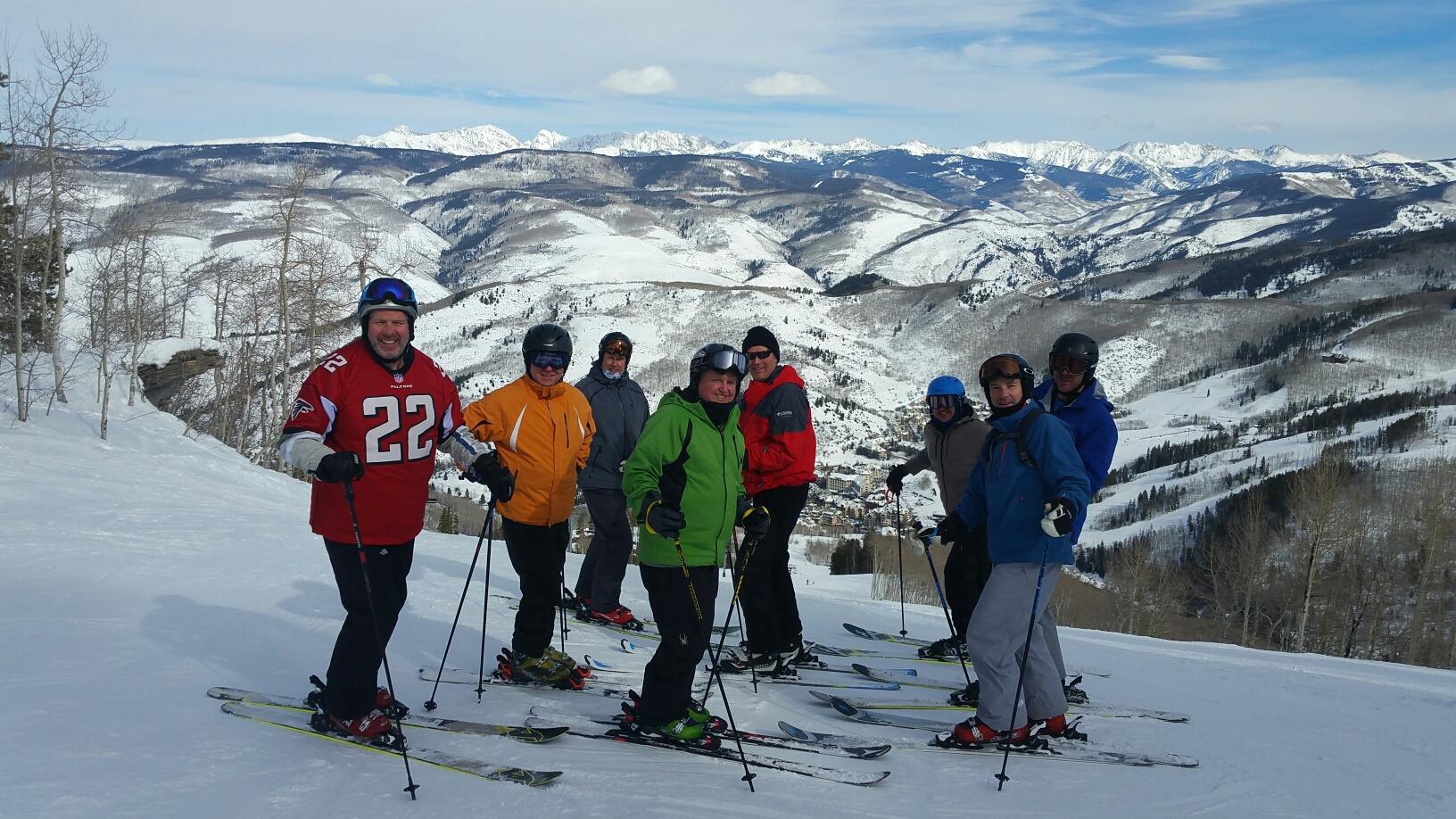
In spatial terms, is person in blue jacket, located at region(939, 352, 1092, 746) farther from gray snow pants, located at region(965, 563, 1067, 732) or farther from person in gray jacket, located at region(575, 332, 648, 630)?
person in gray jacket, located at region(575, 332, 648, 630)

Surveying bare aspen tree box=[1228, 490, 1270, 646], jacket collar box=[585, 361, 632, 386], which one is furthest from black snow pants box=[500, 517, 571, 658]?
bare aspen tree box=[1228, 490, 1270, 646]

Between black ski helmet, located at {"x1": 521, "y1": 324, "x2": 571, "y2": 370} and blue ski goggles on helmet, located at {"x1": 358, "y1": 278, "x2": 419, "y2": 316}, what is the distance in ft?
3.59

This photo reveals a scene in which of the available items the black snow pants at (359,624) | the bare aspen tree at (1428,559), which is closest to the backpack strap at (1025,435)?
the black snow pants at (359,624)

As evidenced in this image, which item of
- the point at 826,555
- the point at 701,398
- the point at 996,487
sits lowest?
the point at 826,555

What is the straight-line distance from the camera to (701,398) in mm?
4777

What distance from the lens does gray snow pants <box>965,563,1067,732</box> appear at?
497 cm

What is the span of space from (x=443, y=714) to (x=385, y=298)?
8.41 feet

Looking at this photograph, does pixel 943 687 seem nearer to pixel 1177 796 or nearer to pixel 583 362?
pixel 1177 796

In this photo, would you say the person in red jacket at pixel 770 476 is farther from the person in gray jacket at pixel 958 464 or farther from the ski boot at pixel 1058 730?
the ski boot at pixel 1058 730

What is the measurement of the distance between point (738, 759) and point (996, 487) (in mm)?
2104

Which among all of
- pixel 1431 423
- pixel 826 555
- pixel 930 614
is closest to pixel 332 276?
pixel 930 614

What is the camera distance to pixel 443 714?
17.5ft

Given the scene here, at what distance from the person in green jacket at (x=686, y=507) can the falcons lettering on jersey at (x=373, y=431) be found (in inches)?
42.4

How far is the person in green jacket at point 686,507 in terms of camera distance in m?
4.66
